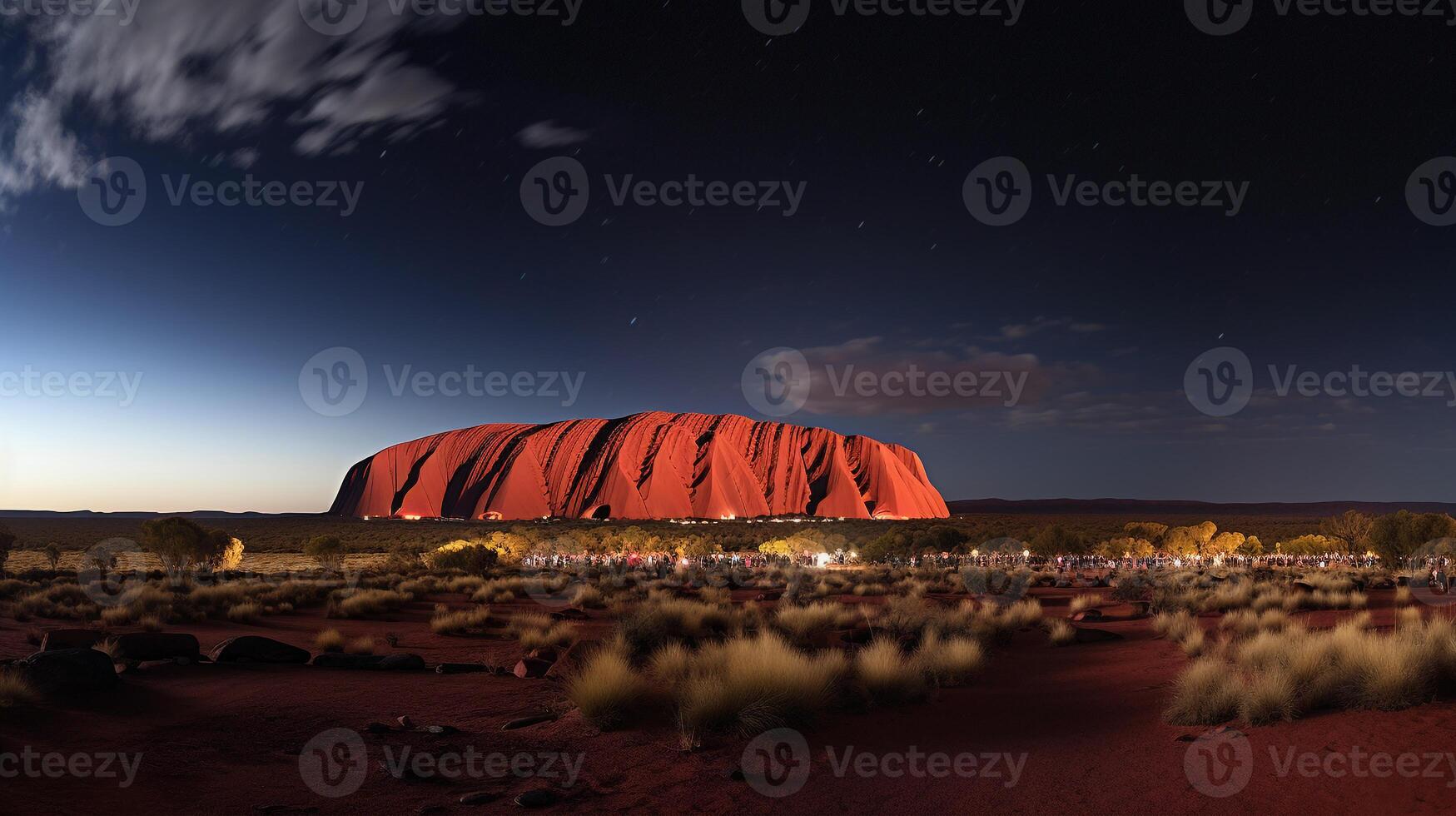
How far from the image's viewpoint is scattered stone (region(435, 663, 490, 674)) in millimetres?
11297

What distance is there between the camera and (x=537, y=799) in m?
5.65

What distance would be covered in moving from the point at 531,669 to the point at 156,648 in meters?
5.51

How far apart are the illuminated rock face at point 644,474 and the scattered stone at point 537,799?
81.8 metres

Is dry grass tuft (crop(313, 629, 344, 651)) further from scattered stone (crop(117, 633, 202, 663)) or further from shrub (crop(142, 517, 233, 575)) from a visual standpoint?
shrub (crop(142, 517, 233, 575))

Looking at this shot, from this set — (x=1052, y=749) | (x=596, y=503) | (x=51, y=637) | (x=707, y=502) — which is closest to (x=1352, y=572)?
(x=1052, y=749)

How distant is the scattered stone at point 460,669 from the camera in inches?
445

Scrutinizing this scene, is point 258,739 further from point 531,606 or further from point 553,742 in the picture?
point 531,606

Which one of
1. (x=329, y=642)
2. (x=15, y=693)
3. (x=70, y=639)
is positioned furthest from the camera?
(x=329, y=642)

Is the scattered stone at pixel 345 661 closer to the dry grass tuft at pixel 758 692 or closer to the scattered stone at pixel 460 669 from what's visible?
the scattered stone at pixel 460 669

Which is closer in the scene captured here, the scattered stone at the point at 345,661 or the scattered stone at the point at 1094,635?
the scattered stone at the point at 345,661

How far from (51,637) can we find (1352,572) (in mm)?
38982

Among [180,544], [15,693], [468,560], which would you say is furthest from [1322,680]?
[180,544]

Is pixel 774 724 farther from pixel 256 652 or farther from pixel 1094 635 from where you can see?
pixel 1094 635

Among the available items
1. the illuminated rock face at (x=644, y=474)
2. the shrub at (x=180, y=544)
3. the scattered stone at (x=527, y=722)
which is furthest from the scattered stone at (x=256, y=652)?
the illuminated rock face at (x=644, y=474)
